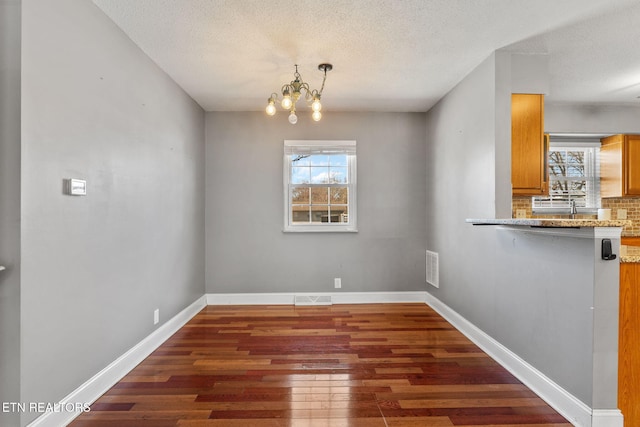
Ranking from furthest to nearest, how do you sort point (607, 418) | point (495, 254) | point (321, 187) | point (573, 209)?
point (321, 187)
point (573, 209)
point (495, 254)
point (607, 418)

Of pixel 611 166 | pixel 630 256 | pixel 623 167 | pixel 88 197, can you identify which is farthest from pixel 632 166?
pixel 88 197

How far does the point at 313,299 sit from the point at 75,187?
313 centimetres

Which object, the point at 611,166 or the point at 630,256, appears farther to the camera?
the point at 611,166

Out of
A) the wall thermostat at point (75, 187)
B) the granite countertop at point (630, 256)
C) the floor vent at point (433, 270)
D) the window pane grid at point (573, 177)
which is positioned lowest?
the floor vent at point (433, 270)

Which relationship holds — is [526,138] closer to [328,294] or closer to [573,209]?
[573,209]

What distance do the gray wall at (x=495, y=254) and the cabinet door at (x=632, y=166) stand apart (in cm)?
237

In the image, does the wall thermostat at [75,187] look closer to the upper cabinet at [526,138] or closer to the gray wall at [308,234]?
the gray wall at [308,234]

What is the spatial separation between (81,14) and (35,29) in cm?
47

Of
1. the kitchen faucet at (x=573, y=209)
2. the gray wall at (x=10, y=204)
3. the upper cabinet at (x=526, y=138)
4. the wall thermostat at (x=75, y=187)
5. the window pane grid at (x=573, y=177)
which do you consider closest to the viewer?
the gray wall at (x=10, y=204)

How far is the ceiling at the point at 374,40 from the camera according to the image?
227 centimetres

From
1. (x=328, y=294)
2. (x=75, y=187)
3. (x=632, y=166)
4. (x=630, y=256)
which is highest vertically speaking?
(x=632, y=166)

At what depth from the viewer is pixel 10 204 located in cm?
165

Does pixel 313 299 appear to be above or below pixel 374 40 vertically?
below

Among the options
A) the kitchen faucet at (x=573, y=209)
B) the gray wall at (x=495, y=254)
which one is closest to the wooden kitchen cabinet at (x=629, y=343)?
the gray wall at (x=495, y=254)
